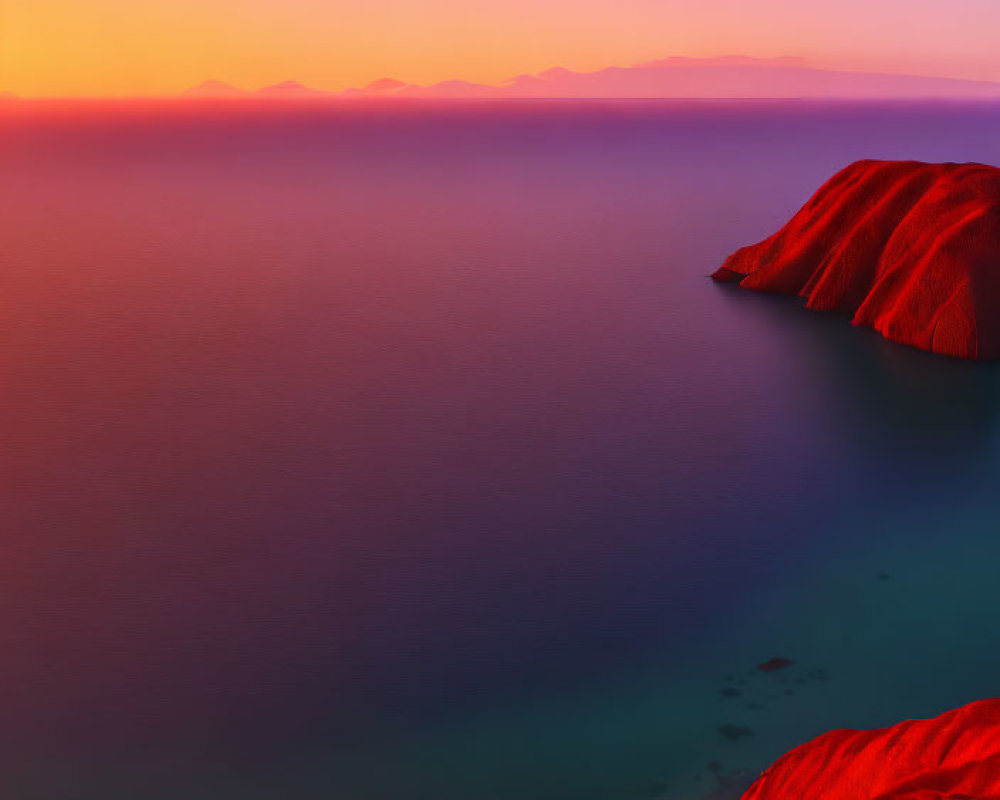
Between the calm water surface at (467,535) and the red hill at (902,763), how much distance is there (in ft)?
6.90

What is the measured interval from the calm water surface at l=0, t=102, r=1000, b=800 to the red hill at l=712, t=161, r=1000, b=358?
1604 mm

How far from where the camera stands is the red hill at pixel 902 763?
38.1ft

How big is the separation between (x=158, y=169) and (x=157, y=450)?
108916 millimetres

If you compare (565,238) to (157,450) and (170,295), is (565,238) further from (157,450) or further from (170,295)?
(157,450)

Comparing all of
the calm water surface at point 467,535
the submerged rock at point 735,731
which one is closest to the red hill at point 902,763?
the submerged rock at point 735,731

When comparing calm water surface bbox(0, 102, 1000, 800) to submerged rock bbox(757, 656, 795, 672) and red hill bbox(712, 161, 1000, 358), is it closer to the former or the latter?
submerged rock bbox(757, 656, 795, 672)

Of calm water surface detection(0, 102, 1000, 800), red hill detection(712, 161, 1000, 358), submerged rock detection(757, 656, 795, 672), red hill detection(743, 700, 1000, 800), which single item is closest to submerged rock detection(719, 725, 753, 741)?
calm water surface detection(0, 102, 1000, 800)

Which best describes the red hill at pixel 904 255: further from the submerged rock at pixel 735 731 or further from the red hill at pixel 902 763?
the red hill at pixel 902 763

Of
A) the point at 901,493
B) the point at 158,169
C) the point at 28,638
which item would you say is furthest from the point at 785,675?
the point at 158,169

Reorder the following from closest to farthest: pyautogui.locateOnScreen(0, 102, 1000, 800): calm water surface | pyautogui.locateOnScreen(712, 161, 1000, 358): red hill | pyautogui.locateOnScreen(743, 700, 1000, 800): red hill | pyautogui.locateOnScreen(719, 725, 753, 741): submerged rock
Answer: pyautogui.locateOnScreen(743, 700, 1000, 800): red hill < pyautogui.locateOnScreen(719, 725, 753, 741): submerged rock < pyautogui.locateOnScreen(0, 102, 1000, 800): calm water surface < pyautogui.locateOnScreen(712, 161, 1000, 358): red hill

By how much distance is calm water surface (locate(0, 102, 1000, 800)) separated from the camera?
17.6m

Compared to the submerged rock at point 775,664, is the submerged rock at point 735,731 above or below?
below

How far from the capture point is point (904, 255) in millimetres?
41125

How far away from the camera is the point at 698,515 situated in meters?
26.6
